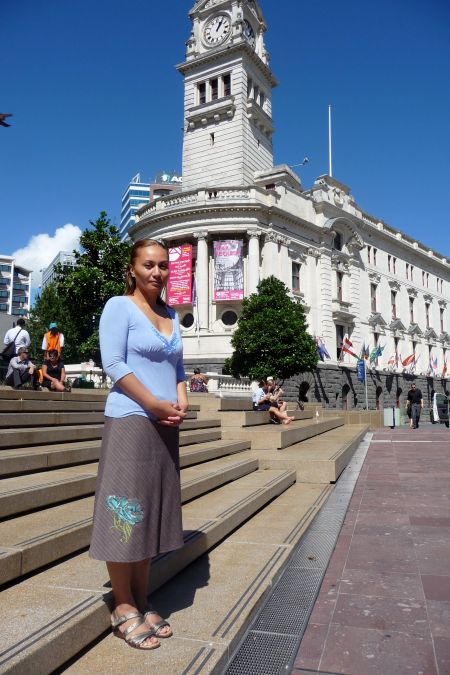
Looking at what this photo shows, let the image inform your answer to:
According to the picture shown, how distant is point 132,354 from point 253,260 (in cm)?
3258

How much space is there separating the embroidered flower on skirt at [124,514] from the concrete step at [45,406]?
4.47 m

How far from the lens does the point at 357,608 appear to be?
10.6ft

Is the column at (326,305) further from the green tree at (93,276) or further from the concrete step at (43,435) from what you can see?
the concrete step at (43,435)

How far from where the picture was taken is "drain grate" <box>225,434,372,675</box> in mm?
2578

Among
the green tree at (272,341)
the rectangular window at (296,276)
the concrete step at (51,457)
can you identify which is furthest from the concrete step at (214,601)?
the rectangular window at (296,276)

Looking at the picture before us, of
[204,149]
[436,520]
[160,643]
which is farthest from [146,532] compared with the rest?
[204,149]

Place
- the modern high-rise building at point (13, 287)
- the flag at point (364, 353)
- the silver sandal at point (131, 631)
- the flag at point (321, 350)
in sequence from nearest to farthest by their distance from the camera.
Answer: the silver sandal at point (131, 631) → the flag at point (321, 350) → the flag at point (364, 353) → the modern high-rise building at point (13, 287)

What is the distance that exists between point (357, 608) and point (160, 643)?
139 cm

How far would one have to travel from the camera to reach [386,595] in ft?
11.3

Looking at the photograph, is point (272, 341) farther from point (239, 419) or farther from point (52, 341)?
point (52, 341)

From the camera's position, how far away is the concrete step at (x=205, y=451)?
6484 mm

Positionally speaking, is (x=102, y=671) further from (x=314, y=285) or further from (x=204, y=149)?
(x=204, y=149)

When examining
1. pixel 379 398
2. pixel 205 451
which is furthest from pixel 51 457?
pixel 379 398

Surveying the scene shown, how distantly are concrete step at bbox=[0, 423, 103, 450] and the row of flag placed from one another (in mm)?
29914
